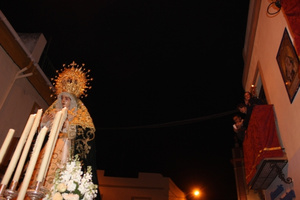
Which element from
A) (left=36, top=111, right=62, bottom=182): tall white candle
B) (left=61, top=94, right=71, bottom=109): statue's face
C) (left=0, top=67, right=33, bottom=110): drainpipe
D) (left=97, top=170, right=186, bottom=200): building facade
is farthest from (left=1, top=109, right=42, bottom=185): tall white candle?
(left=97, top=170, right=186, bottom=200): building facade

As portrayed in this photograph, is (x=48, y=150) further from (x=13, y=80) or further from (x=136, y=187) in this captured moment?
(x=136, y=187)

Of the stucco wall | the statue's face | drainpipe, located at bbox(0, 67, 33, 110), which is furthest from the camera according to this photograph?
the stucco wall

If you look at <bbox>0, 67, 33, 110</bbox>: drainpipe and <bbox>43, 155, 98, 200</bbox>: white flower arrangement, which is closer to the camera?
<bbox>43, 155, 98, 200</bbox>: white flower arrangement

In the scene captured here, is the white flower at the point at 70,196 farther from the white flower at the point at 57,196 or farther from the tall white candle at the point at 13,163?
the tall white candle at the point at 13,163

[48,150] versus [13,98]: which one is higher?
[13,98]

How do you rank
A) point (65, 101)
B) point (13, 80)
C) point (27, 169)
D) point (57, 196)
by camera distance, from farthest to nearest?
point (13, 80)
point (65, 101)
point (57, 196)
point (27, 169)

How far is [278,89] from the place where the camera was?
261 inches

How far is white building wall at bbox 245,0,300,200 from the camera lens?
5.42 metres

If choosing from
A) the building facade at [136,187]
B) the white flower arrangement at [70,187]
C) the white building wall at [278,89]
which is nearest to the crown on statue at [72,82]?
the white flower arrangement at [70,187]

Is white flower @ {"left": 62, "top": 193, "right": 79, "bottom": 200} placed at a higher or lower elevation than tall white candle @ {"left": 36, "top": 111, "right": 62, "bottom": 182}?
lower

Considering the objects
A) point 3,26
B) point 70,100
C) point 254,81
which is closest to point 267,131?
point 254,81

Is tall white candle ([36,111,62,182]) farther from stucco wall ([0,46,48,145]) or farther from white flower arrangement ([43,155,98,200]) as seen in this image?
stucco wall ([0,46,48,145])

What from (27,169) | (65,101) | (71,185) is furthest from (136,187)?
(27,169)

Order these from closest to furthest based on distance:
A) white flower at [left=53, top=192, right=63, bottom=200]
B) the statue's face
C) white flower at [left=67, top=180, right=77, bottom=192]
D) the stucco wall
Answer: white flower at [left=53, top=192, right=63, bottom=200]
white flower at [left=67, top=180, right=77, bottom=192]
the statue's face
the stucco wall
